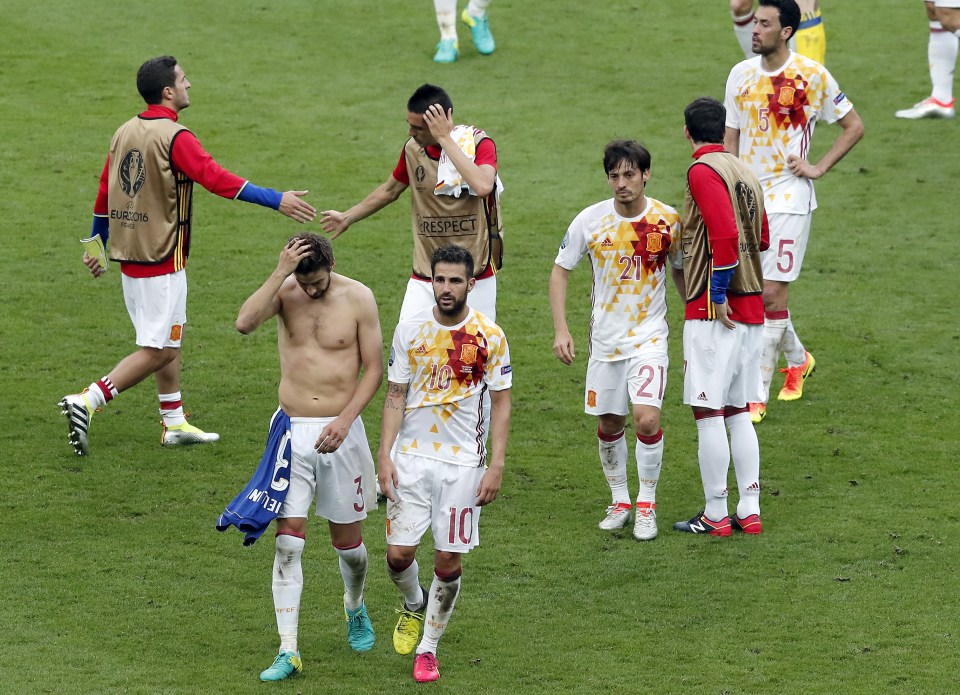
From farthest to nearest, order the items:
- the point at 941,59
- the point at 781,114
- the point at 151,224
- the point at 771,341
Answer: the point at 941,59, the point at 771,341, the point at 781,114, the point at 151,224

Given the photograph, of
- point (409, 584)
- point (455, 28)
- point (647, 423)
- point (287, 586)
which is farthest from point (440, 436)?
point (455, 28)

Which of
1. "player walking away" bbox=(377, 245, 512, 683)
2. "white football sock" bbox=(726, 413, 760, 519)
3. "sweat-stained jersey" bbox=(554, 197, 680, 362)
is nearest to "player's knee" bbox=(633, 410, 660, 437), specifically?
"sweat-stained jersey" bbox=(554, 197, 680, 362)

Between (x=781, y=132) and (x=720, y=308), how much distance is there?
222 cm

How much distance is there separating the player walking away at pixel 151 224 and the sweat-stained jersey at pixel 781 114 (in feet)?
11.5

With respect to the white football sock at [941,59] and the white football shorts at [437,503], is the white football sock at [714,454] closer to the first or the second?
the white football shorts at [437,503]

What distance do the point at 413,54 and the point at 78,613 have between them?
11.0 metres

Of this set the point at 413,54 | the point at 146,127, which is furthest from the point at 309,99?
the point at 146,127

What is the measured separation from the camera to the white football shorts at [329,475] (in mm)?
6766

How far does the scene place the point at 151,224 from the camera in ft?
30.6

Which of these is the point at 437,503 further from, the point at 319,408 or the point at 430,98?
the point at 430,98

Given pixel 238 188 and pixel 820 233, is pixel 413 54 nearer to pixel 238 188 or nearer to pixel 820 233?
pixel 820 233

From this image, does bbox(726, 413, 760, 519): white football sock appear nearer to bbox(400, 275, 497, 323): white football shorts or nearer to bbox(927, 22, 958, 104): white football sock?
bbox(400, 275, 497, 323): white football shorts

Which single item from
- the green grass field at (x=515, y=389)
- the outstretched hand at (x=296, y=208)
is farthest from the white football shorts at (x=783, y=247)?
the outstretched hand at (x=296, y=208)

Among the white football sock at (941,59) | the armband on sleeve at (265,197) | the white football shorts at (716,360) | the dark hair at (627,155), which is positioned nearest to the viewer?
the dark hair at (627,155)
